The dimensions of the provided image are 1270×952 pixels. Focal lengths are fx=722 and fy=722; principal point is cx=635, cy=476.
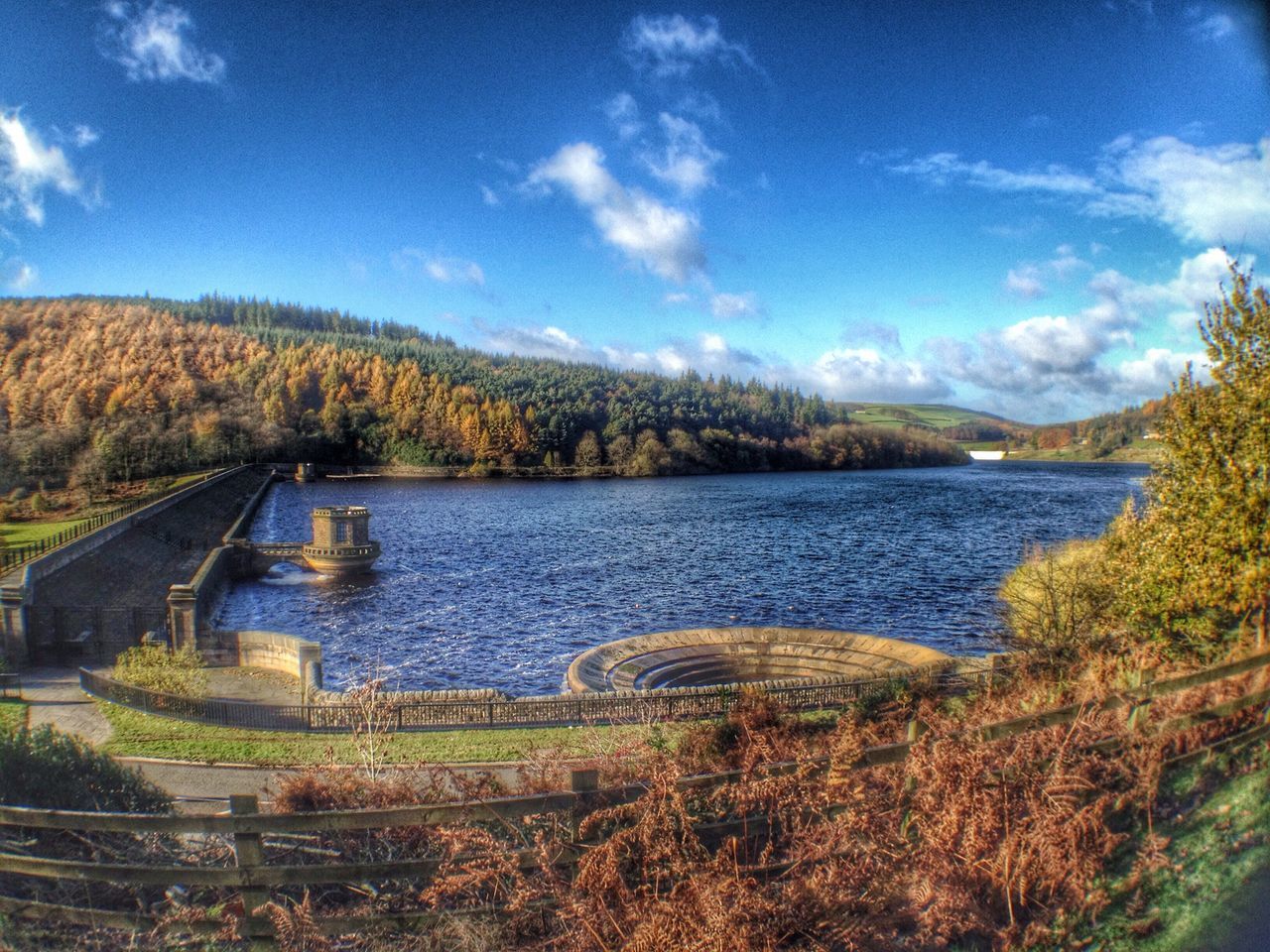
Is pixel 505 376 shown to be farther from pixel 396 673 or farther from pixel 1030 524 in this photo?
pixel 396 673

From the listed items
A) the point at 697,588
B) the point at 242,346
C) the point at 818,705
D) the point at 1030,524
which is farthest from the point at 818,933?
the point at 242,346

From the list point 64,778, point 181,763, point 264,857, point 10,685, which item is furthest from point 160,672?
point 264,857

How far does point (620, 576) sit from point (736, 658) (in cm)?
2052

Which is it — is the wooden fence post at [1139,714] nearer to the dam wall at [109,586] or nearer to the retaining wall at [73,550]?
the dam wall at [109,586]

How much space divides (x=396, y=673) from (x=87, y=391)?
61.6 m

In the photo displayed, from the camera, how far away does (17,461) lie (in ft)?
155

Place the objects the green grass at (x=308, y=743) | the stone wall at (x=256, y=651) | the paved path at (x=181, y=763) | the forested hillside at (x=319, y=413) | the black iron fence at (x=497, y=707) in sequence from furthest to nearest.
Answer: the forested hillside at (x=319, y=413)
the stone wall at (x=256, y=651)
the black iron fence at (x=497, y=707)
the green grass at (x=308, y=743)
the paved path at (x=181, y=763)

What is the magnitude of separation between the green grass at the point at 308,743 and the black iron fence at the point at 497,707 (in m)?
0.46

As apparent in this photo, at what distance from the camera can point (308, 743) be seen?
14562 millimetres

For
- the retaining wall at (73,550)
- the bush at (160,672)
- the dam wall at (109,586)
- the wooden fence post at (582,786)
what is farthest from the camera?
the retaining wall at (73,550)

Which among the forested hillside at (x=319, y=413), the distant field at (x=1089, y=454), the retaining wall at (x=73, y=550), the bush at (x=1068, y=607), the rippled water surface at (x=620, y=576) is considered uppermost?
the forested hillside at (x=319, y=413)

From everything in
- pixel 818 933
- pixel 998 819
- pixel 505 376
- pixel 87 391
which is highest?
pixel 505 376

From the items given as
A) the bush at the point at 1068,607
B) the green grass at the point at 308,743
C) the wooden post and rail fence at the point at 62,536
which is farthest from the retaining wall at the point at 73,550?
the bush at the point at 1068,607

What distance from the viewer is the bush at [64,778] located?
729 centimetres
